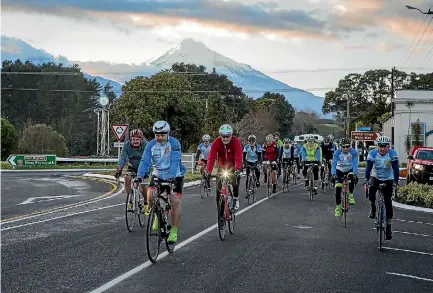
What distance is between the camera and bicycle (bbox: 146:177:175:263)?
9.70 m

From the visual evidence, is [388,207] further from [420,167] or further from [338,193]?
[420,167]

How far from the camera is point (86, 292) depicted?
7.61 meters

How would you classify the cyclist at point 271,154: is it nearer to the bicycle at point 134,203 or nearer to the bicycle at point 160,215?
the bicycle at point 134,203

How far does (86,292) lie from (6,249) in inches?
141

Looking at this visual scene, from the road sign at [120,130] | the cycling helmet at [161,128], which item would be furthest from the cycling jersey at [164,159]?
the road sign at [120,130]

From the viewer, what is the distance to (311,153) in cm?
2223

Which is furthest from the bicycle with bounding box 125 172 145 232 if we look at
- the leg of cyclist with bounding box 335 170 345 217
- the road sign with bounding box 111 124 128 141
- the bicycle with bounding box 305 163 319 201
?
the road sign with bounding box 111 124 128 141

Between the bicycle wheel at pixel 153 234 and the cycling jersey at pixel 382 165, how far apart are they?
15.2ft

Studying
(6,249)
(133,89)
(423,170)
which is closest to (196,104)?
(133,89)

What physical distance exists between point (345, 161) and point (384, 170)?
3408 mm

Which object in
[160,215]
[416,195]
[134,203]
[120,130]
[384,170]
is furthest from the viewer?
[120,130]

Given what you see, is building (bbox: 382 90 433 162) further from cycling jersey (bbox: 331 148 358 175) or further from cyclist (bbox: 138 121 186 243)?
cyclist (bbox: 138 121 186 243)

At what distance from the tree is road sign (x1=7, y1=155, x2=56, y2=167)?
1374cm

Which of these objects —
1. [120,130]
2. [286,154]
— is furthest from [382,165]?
[120,130]
